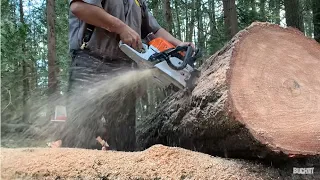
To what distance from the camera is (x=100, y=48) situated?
8.51 ft

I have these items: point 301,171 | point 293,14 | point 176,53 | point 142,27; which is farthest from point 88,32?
point 293,14

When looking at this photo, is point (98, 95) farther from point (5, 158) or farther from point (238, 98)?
point (238, 98)

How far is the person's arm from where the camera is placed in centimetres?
238

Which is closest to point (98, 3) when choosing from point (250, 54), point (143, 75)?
point (143, 75)

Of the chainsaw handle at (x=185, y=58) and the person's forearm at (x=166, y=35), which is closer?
the chainsaw handle at (x=185, y=58)

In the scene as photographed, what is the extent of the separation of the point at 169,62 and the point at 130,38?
0.33 m

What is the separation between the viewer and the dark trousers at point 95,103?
2.57 metres

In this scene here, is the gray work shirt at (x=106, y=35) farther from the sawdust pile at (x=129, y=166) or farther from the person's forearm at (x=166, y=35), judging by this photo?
the sawdust pile at (x=129, y=166)

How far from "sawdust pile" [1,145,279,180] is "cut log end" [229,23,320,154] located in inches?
8.0

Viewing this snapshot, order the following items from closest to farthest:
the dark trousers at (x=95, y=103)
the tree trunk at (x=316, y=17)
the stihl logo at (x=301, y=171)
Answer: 1. the stihl logo at (x=301, y=171)
2. the dark trousers at (x=95, y=103)
3. the tree trunk at (x=316, y=17)

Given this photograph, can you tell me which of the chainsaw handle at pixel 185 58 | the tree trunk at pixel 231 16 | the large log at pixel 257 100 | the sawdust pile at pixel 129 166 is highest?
the tree trunk at pixel 231 16

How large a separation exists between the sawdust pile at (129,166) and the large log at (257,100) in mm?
174

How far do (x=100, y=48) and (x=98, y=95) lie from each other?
333 millimetres

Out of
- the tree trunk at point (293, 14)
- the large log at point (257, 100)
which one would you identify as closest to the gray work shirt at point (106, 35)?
the large log at point (257, 100)
